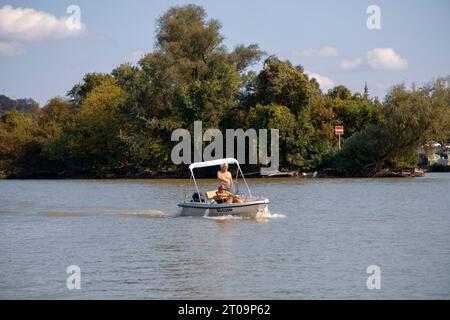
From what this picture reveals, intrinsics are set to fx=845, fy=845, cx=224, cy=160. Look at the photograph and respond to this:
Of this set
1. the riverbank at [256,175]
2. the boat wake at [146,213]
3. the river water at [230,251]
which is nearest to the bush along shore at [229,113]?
the riverbank at [256,175]

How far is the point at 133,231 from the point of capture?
112 ft

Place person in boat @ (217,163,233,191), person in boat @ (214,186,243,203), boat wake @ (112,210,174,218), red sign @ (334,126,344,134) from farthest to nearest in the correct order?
1. red sign @ (334,126,344,134)
2. boat wake @ (112,210,174,218)
3. person in boat @ (217,163,233,191)
4. person in boat @ (214,186,243,203)

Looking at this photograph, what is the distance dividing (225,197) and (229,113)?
160 ft

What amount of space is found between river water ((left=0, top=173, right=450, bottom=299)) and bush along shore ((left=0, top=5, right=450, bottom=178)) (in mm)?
28210

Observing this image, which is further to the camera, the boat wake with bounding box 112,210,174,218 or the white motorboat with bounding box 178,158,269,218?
the boat wake with bounding box 112,210,174,218

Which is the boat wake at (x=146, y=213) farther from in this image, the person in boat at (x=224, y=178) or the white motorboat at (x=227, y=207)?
the person in boat at (x=224, y=178)

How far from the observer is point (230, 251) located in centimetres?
2770

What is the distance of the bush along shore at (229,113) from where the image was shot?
75.6 m

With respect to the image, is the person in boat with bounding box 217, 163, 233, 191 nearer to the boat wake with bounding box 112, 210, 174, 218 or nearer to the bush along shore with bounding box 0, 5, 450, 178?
the boat wake with bounding box 112, 210, 174, 218

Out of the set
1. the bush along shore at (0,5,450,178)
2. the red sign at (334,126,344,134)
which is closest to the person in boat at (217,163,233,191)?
the bush along shore at (0,5,450,178)

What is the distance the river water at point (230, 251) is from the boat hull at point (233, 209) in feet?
1.41

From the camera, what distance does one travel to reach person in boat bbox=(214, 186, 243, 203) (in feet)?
122

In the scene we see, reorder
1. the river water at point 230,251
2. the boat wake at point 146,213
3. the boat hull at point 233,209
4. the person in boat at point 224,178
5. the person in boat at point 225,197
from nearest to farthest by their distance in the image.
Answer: the river water at point 230,251 → the boat hull at point 233,209 → the person in boat at point 225,197 → the person in boat at point 224,178 → the boat wake at point 146,213
